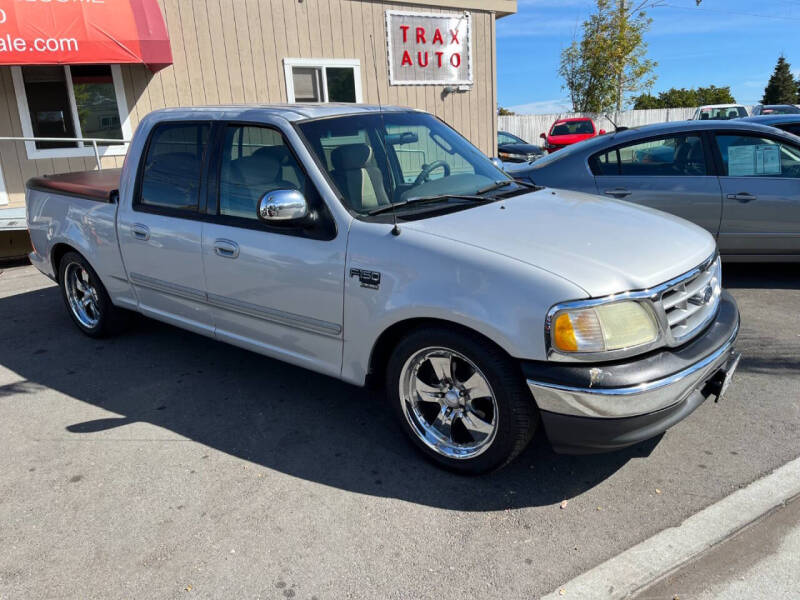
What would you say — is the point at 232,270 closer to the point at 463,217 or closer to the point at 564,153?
the point at 463,217

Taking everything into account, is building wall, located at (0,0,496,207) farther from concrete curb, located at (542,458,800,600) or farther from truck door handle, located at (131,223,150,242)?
concrete curb, located at (542,458,800,600)

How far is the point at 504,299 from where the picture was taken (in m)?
2.91

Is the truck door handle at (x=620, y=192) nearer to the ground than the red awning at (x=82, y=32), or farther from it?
nearer to the ground

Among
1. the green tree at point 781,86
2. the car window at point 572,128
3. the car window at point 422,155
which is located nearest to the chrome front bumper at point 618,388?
the car window at point 422,155

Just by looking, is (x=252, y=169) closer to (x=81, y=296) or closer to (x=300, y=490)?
(x=300, y=490)

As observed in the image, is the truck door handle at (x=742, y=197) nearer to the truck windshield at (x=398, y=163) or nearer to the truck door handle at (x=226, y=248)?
the truck windshield at (x=398, y=163)

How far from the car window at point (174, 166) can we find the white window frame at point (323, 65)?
6.96 metres

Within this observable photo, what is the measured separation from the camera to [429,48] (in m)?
12.8

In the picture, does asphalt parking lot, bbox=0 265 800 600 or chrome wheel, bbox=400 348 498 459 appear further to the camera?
chrome wheel, bbox=400 348 498 459

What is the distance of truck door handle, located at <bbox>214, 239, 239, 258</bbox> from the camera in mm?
3945

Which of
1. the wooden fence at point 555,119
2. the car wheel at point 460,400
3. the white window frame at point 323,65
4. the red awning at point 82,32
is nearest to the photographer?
the car wheel at point 460,400

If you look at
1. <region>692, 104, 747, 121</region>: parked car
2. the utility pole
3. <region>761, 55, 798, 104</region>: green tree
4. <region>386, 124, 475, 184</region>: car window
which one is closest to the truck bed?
<region>386, 124, 475, 184</region>: car window

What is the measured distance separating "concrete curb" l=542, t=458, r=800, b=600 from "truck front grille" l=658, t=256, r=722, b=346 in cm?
79

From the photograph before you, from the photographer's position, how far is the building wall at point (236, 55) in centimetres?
1012
